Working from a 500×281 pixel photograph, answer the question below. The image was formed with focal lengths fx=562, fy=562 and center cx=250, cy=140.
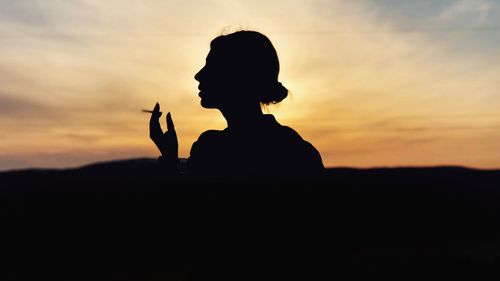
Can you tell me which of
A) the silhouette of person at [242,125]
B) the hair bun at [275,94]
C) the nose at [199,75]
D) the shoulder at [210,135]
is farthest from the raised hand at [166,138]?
the hair bun at [275,94]

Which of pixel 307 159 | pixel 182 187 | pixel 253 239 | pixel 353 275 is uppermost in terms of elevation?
pixel 307 159

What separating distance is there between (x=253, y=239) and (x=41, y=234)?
2.45ft

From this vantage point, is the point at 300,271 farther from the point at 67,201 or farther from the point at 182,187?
the point at 67,201

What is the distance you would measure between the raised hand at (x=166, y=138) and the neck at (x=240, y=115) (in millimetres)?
301

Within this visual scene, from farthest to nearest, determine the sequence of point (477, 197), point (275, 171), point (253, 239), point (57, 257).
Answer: point (275, 171) < point (477, 197) < point (253, 239) < point (57, 257)

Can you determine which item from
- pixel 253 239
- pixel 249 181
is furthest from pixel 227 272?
pixel 249 181

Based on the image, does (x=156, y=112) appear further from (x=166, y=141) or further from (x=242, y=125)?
(x=242, y=125)

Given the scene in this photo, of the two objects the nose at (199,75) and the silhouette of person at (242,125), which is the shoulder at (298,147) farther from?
the nose at (199,75)

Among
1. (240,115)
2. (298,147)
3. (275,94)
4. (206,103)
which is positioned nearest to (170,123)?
(206,103)

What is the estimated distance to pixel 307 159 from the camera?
114 inches

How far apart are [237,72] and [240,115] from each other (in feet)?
0.75

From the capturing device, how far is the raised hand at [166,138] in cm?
296

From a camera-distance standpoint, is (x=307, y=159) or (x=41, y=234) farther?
(x=307, y=159)

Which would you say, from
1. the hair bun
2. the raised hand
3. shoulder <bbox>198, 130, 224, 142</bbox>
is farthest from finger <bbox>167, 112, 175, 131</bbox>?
the hair bun
